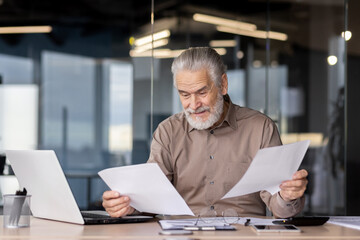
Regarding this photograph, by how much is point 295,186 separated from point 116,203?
72 cm

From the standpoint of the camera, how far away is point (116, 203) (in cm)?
247

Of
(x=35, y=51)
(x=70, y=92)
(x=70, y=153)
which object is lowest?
(x=70, y=153)

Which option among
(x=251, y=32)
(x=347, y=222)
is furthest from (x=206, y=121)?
(x=251, y=32)

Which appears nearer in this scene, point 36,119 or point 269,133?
point 269,133

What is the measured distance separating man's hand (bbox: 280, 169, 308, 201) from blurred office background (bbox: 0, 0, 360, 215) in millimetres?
3693

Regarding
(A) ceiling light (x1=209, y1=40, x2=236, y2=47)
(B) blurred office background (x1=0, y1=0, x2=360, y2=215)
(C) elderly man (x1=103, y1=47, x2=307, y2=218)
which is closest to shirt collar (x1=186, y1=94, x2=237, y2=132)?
(C) elderly man (x1=103, y1=47, x2=307, y2=218)

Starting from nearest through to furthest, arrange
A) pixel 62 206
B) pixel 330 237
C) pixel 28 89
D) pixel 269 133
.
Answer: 1. pixel 330 237
2. pixel 62 206
3. pixel 269 133
4. pixel 28 89

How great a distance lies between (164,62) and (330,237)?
4.14 meters

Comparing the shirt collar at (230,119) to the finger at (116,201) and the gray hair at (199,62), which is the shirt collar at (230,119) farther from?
the finger at (116,201)

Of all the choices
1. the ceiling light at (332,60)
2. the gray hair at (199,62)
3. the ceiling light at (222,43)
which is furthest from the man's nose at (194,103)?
the ceiling light at (332,60)

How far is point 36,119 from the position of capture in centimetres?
613

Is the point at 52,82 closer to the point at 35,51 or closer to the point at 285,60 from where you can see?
the point at 35,51

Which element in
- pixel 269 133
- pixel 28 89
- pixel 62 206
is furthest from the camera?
pixel 28 89

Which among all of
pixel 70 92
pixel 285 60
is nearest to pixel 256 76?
pixel 285 60
